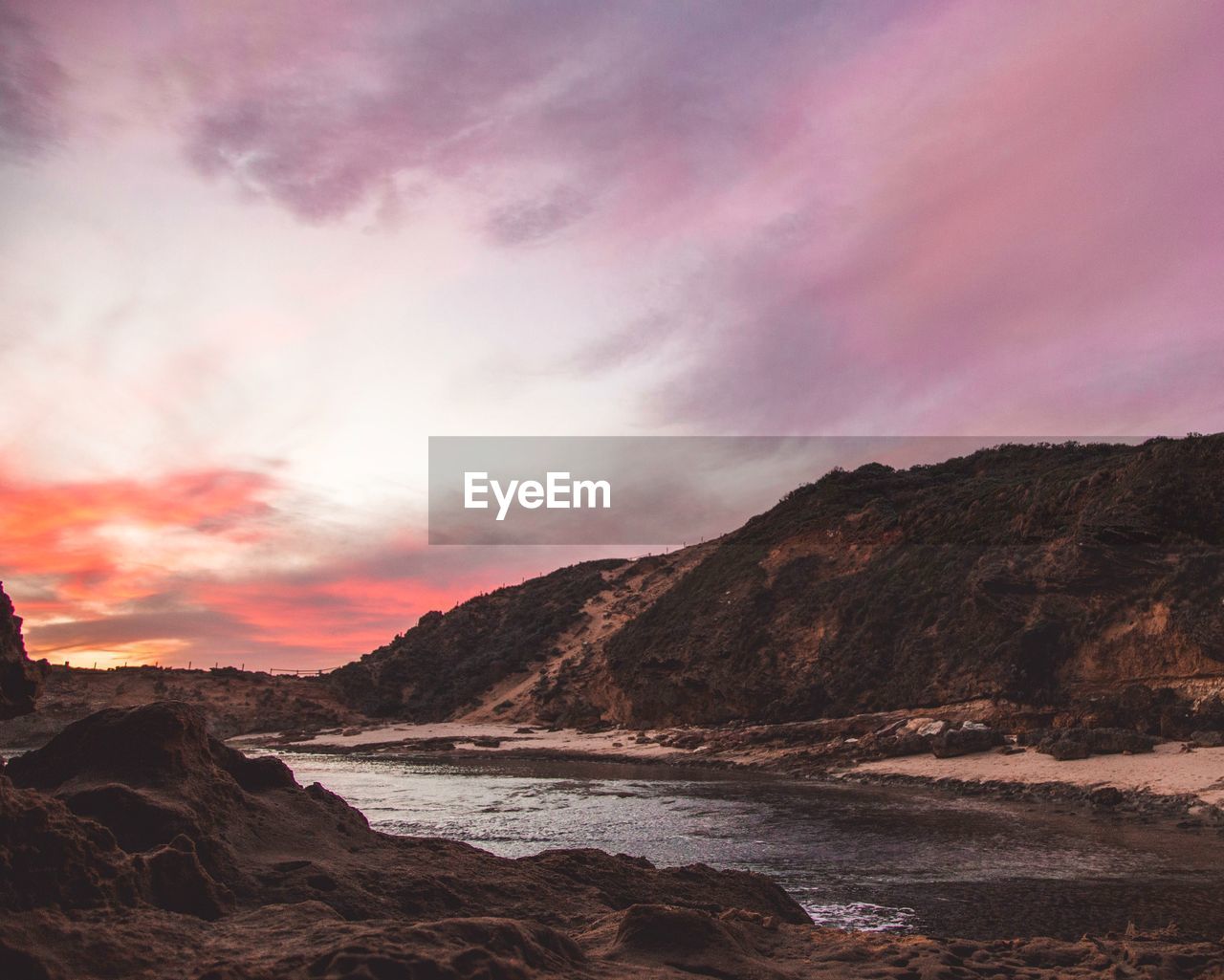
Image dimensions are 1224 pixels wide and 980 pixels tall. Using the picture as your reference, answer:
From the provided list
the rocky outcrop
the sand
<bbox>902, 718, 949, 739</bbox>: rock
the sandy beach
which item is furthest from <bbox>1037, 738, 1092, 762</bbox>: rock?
the rocky outcrop

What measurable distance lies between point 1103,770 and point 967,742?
5.58m

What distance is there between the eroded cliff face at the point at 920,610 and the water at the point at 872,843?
9783 millimetres

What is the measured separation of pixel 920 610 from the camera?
39844mm

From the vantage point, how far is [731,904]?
935cm

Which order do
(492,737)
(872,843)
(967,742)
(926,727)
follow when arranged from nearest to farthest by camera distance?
1. (872,843)
2. (967,742)
3. (926,727)
4. (492,737)

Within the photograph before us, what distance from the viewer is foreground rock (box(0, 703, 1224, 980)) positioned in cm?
474

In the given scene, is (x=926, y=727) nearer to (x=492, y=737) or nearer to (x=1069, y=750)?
(x=1069, y=750)

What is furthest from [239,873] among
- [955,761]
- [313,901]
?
[955,761]

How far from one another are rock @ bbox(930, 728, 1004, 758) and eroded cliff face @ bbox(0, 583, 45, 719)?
27632mm

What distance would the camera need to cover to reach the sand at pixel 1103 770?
2027 cm

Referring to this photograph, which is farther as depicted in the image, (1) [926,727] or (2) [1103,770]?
(1) [926,727]

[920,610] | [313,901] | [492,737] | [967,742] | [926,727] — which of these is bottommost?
[492,737]

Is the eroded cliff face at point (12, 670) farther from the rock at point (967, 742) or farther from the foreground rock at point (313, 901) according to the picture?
the rock at point (967, 742)

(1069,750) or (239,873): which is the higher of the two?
(239,873)
